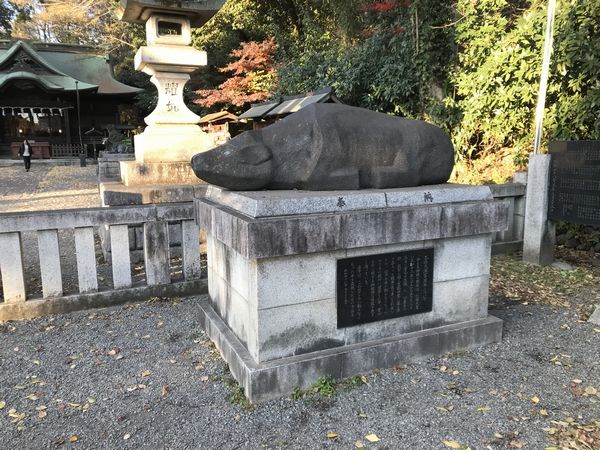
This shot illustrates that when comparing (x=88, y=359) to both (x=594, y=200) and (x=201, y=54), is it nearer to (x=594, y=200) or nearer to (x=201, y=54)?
(x=201, y=54)

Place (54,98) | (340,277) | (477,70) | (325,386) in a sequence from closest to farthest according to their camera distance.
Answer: (325,386), (340,277), (477,70), (54,98)

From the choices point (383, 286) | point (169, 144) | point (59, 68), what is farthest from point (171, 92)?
point (59, 68)

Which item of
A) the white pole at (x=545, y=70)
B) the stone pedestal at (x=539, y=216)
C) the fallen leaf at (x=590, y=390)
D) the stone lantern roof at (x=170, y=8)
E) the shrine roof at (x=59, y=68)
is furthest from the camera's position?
the shrine roof at (x=59, y=68)

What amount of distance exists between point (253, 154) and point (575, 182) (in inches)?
173

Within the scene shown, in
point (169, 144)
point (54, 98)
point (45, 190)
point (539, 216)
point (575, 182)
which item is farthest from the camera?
point (54, 98)

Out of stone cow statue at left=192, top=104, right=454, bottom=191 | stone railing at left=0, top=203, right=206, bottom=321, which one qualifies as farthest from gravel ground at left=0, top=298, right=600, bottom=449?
stone cow statue at left=192, top=104, right=454, bottom=191

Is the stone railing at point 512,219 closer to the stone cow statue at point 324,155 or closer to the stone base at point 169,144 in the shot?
the stone cow statue at point 324,155

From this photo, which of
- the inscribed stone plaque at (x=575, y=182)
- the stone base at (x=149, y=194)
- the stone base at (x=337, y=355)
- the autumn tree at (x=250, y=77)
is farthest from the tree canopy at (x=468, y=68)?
the stone base at (x=149, y=194)

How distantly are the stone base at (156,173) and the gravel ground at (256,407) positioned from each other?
2690 mm

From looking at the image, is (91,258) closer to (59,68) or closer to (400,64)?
(400,64)

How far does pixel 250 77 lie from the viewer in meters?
19.8

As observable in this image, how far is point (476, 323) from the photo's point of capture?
3.54m

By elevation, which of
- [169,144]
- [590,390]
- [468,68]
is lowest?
[590,390]

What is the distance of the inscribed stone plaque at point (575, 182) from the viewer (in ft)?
17.4
